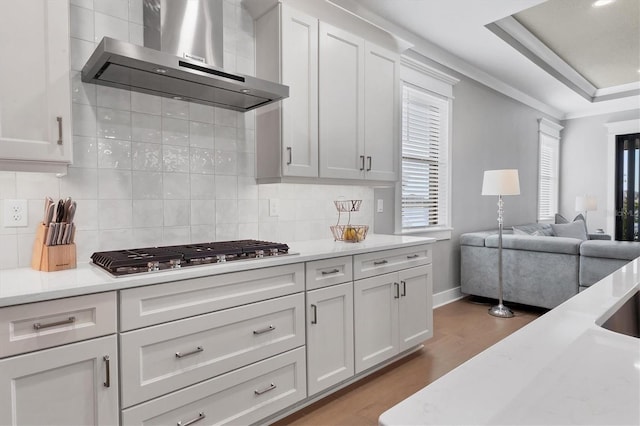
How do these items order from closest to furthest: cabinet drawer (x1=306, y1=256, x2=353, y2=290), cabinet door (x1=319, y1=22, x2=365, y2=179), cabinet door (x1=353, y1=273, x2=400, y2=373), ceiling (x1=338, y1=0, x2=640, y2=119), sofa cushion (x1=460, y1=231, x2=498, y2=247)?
cabinet drawer (x1=306, y1=256, x2=353, y2=290)
cabinet door (x1=353, y1=273, x2=400, y2=373)
cabinet door (x1=319, y1=22, x2=365, y2=179)
ceiling (x1=338, y1=0, x2=640, y2=119)
sofa cushion (x1=460, y1=231, x2=498, y2=247)

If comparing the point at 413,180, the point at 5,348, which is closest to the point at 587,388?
the point at 5,348

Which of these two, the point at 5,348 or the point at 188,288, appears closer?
the point at 5,348

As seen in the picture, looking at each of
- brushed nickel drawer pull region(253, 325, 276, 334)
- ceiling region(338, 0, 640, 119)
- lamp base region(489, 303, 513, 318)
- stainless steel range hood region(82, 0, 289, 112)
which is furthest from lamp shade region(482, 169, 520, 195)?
brushed nickel drawer pull region(253, 325, 276, 334)

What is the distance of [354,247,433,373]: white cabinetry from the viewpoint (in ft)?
7.91

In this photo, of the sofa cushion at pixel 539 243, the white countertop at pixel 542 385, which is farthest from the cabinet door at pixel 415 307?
the white countertop at pixel 542 385

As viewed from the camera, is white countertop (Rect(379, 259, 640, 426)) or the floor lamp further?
the floor lamp

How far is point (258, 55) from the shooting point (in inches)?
101

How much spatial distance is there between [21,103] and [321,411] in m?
2.09

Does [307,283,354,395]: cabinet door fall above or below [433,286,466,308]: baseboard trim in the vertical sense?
above

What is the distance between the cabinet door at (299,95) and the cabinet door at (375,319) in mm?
847

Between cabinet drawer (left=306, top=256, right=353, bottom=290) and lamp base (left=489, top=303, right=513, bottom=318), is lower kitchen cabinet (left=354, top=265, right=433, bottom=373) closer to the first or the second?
cabinet drawer (left=306, top=256, right=353, bottom=290)

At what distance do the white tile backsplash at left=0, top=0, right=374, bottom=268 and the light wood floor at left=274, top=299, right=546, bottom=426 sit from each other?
1.12m

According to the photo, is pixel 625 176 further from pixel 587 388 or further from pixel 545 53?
pixel 587 388

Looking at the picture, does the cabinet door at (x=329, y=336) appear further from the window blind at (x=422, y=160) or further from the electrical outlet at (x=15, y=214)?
the window blind at (x=422, y=160)
